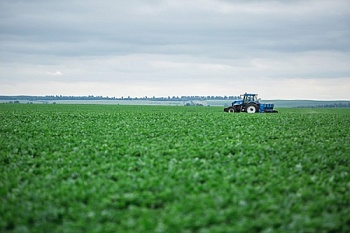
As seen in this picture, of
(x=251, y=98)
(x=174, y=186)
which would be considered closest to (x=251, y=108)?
(x=251, y=98)

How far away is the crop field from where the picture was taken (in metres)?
7.11

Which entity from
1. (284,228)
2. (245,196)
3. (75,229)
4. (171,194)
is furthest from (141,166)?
(284,228)

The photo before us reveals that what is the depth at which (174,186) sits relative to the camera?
9273mm

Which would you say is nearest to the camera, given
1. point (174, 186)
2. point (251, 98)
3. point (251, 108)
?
point (174, 186)

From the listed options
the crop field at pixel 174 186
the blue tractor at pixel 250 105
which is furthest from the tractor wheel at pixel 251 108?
the crop field at pixel 174 186

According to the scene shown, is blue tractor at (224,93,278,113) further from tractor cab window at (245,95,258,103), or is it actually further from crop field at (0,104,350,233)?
crop field at (0,104,350,233)

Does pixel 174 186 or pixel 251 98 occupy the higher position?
pixel 251 98

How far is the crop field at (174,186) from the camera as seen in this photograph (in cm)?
711

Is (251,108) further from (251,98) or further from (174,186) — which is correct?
(174,186)

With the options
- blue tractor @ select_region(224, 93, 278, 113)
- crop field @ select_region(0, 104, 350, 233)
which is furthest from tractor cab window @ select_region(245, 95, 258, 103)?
crop field @ select_region(0, 104, 350, 233)

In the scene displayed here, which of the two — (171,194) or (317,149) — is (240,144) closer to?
(317,149)

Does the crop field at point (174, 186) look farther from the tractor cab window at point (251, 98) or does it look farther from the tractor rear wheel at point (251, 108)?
the tractor cab window at point (251, 98)

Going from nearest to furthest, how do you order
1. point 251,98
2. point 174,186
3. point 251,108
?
point 174,186 < point 251,108 < point 251,98

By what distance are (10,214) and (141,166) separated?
4666 millimetres
